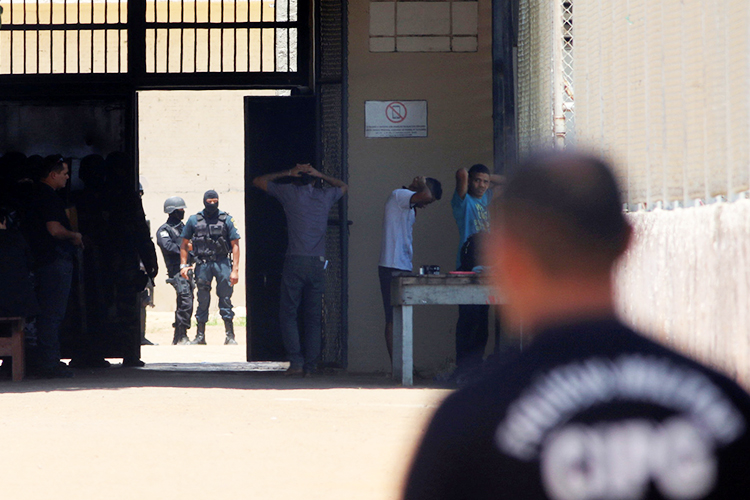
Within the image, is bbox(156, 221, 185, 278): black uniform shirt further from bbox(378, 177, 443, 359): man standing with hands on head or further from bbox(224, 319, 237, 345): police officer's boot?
bbox(378, 177, 443, 359): man standing with hands on head

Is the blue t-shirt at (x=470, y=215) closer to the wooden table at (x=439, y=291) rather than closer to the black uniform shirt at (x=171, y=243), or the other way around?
the wooden table at (x=439, y=291)

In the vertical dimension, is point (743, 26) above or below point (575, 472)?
above

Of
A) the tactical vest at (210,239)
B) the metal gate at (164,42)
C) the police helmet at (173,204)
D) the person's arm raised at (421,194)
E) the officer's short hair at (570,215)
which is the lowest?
the officer's short hair at (570,215)

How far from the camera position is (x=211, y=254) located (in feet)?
47.4

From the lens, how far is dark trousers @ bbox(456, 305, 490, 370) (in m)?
8.72

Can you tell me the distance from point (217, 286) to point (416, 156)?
5.53 metres

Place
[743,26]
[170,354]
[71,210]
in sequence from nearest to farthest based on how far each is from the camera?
[743,26], [71,210], [170,354]

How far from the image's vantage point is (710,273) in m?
4.21

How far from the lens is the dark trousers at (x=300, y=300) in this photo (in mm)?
8820

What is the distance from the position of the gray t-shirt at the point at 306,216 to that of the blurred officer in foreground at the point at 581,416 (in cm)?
736

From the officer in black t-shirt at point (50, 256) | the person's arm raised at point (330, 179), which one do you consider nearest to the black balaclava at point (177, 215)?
the officer in black t-shirt at point (50, 256)

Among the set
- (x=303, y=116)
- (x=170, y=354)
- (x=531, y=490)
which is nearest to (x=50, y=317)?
(x=303, y=116)

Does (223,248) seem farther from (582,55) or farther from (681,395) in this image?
(681,395)

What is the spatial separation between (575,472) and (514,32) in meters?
7.93
